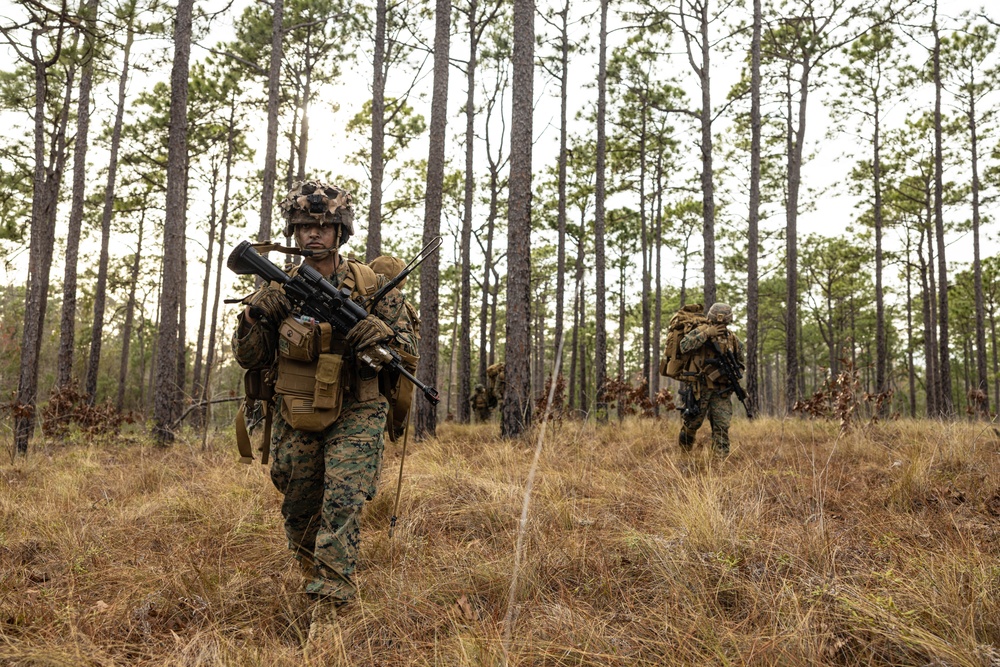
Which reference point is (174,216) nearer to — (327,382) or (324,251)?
(324,251)

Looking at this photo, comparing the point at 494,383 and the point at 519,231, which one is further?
the point at 494,383

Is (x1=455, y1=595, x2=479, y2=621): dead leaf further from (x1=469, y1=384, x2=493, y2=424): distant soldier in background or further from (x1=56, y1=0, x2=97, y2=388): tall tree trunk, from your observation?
(x1=469, y1=384, x2=493, y2=424): distant soldier in background

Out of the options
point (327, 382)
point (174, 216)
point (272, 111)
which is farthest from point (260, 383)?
point (272, 111)

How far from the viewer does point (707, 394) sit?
20.6ft

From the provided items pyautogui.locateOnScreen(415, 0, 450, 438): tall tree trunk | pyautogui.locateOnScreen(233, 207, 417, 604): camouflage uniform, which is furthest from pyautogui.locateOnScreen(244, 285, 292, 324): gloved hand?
pyautogui.locateOnScreen(415, 0, 450, 438): tall tree trunk

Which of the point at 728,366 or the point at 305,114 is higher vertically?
the point at 305,114

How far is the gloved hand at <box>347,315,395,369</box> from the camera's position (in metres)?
2.62

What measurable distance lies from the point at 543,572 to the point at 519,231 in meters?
5.12

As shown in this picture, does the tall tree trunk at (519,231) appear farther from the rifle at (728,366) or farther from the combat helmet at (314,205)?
the combat helmet at (314,205)

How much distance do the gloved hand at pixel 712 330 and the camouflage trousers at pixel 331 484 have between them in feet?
14.7

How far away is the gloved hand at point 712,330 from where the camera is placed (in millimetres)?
6340

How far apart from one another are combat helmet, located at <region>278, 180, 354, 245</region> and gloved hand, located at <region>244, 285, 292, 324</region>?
297 mm

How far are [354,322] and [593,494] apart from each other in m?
2.39

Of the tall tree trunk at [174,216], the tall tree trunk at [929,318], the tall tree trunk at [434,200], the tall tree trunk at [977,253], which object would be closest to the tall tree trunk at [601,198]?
the tall tree trunk at [434,200]
